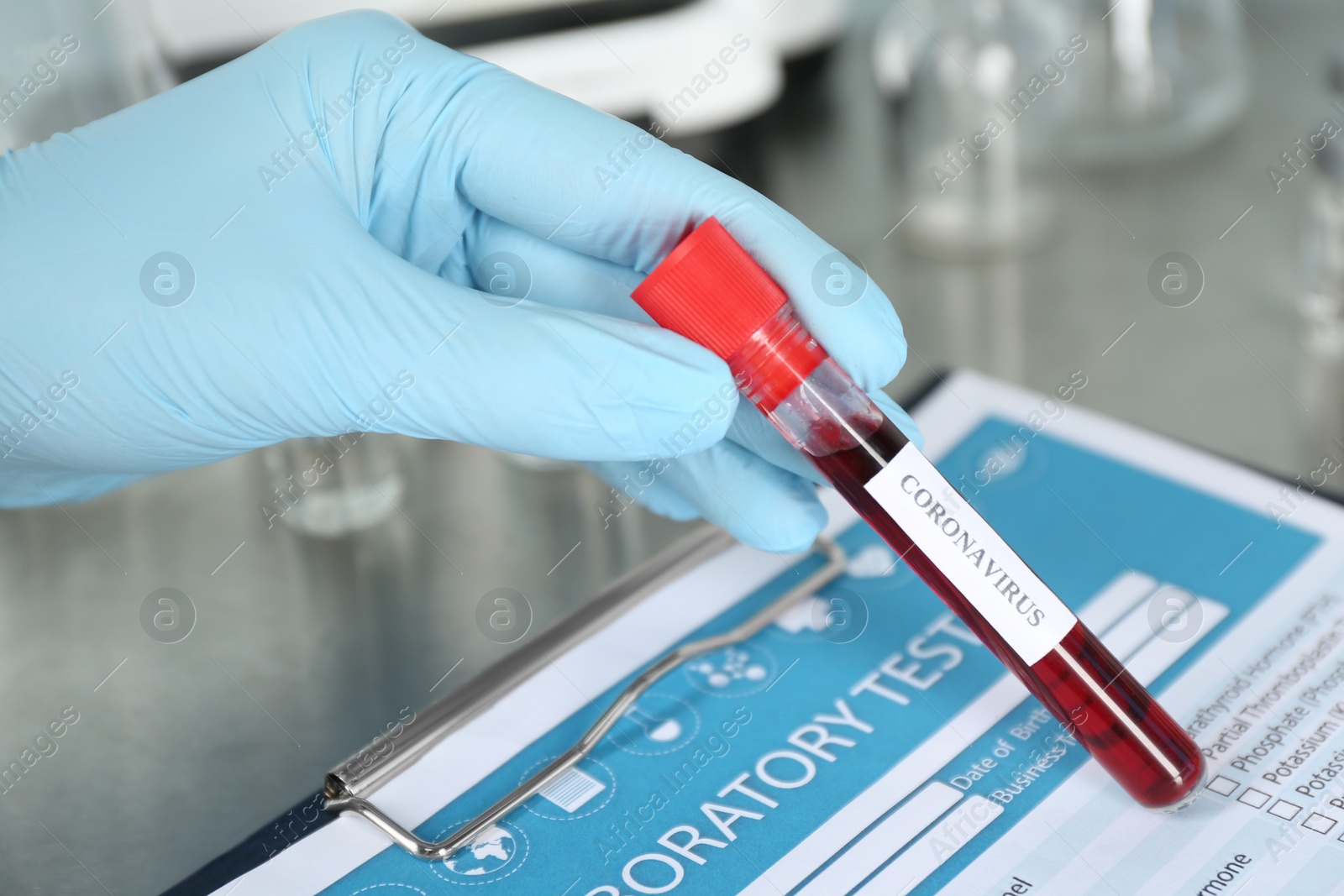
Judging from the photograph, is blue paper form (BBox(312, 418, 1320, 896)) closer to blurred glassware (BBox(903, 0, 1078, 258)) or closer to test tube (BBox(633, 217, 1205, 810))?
test tube (BBox(633, 217, 1205, 810))

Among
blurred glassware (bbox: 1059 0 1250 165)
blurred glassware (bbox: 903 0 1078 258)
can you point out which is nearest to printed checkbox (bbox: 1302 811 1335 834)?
blurred glassware (bbox: 903 0 1078 258)

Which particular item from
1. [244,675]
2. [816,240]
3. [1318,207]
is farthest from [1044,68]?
[244,675]

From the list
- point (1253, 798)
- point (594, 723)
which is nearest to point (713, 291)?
point (594, 723)

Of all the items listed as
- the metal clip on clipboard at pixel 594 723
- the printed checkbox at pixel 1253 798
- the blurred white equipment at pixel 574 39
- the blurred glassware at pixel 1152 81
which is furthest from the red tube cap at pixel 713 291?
the blurred glassware at pixel 1152 81

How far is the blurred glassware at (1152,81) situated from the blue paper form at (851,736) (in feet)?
1.67

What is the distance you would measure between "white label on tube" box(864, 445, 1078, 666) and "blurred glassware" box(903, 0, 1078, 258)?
556mm

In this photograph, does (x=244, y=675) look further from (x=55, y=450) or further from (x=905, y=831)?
(x=905, y=831)

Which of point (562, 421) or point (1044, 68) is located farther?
point (1044, 68)

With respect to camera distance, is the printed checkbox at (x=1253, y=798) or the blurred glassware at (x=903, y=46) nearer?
the printed checkbox at (x=1253, y=798)

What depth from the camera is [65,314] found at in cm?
58

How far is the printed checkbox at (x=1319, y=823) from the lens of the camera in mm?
509

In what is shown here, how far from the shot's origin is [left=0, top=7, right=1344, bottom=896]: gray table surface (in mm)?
652

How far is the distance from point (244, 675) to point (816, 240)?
1.37 ft

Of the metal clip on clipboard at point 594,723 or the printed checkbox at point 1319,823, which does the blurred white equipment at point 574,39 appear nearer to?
the metal clip on clipboard at point 594,723
